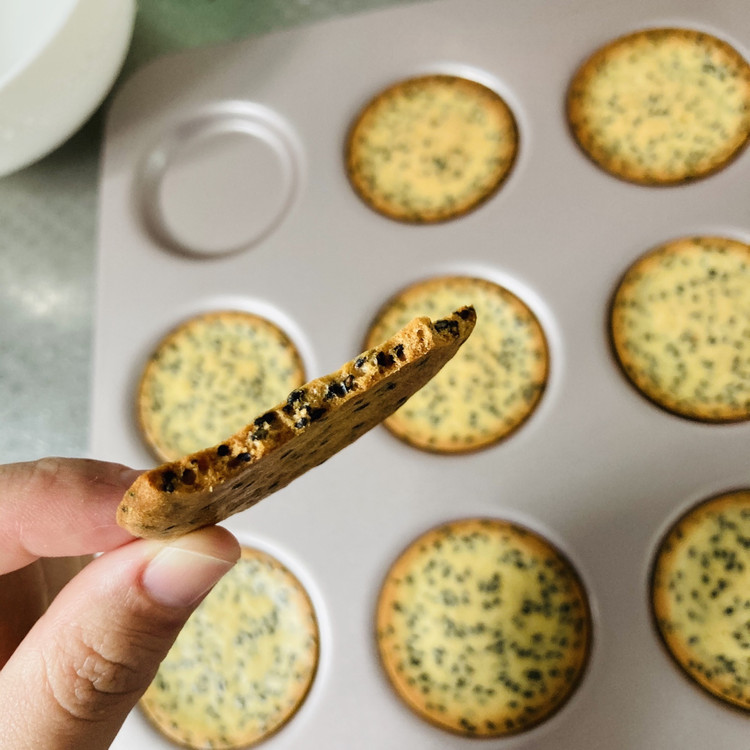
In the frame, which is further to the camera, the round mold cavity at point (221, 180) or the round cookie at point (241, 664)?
the round mold cavity at point (221, 180)

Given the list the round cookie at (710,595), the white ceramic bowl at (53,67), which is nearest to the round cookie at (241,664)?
the round cookie at (710,595)

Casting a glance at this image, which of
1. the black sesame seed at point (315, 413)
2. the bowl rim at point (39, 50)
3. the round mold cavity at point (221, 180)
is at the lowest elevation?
the round mold cavity at point (221, 180)

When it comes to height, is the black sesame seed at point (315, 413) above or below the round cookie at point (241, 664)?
above

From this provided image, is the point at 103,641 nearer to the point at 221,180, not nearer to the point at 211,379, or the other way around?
the point at 211,379

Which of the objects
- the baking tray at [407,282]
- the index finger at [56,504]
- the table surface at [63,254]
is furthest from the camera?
the table surface at [63,254]

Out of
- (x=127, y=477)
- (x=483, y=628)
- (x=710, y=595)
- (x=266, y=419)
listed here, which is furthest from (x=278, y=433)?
(x=710, y=595)

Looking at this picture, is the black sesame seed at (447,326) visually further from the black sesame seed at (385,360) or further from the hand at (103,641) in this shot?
the hand at (103,641)

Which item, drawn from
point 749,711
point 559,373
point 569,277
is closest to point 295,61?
point 569,277

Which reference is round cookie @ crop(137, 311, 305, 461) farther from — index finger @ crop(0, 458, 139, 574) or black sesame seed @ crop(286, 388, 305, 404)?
black sesame seed @ crop(286, 388, 305, 404)
